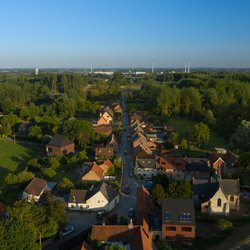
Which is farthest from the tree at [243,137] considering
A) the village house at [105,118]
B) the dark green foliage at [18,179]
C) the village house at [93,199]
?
the village house at [105,118]

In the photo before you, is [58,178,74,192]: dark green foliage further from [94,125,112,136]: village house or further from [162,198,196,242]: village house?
[94,125,112,136]: village house

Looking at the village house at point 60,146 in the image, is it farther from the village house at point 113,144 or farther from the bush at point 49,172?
the bush at point 49,172

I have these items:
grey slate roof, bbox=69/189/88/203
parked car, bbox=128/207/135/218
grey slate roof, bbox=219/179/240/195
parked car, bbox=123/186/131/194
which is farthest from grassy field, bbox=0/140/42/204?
grey slate roof, bbox=219/179/240/195

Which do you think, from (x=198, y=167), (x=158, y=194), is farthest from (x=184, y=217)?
(x=198, y=167)

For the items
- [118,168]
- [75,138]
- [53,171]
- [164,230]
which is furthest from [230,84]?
[164,230]

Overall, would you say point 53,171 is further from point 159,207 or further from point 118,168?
point 159,207

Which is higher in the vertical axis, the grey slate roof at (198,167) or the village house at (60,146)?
the grey slate roof at (198,167)

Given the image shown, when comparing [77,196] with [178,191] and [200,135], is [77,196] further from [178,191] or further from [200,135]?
[200,135]

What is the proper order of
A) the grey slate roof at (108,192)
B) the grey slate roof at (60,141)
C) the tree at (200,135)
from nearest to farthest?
1. the grey slate roof at (108,192)
2. the grey slate roof at (60,141)
3. the tree at (200,135)
